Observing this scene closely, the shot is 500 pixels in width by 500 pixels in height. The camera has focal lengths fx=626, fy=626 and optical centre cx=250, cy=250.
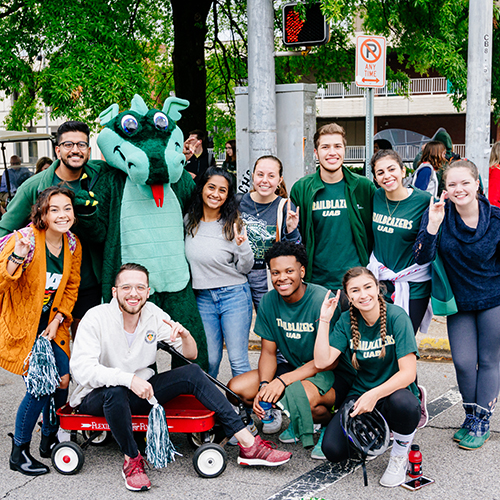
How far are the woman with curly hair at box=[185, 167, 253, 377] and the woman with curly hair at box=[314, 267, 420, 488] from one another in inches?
25.6

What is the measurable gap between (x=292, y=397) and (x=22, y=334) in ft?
5.50

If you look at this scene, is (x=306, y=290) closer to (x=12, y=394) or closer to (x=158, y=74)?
(x=12, y=394)

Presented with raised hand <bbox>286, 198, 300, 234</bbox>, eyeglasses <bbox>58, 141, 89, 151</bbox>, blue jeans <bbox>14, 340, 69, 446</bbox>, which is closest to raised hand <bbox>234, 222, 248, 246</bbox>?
raised hand <bbox>286, 198, 300, 234</bbox>

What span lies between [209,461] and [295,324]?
1.00m

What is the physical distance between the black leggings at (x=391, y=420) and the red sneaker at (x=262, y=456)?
252 millimetres

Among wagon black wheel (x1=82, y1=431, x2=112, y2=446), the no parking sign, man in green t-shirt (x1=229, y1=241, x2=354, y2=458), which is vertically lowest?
wagon black wheel (x1=82, y1=431, x2=112, y2=446)

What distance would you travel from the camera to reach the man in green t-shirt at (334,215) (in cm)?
428

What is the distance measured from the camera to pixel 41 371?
3.73 metres

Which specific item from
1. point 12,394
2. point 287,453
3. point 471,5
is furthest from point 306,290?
point 471,5

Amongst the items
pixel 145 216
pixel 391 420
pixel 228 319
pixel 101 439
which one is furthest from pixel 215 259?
pixel 391 420

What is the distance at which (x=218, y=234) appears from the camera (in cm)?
423

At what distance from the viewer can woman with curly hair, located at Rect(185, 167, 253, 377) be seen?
4.20m

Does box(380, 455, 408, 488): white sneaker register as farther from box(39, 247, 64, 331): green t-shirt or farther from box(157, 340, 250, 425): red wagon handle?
box(39, 247, 64, 331): green t-shirt

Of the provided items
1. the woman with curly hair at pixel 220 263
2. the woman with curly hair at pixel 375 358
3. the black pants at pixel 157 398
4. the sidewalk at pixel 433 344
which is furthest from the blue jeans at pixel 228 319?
the sidewalk at pixel 433 344
